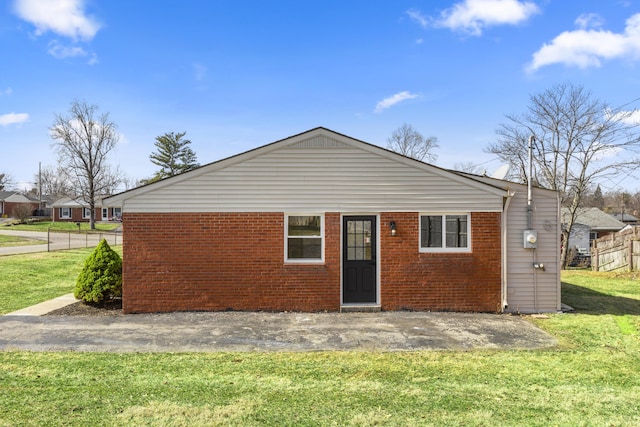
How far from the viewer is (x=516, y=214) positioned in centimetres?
930

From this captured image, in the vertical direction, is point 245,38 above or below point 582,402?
above

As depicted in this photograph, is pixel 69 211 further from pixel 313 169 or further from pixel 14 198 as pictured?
pixel 313 169

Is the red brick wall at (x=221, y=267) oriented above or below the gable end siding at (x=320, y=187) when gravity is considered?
below

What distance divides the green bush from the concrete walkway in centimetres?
96

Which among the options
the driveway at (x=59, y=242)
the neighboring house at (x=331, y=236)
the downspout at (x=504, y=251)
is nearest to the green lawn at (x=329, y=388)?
the downspout at (x=504, y=251)

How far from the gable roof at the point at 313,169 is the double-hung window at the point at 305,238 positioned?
0.71 meters

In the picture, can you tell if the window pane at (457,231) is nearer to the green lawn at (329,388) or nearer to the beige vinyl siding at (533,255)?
the beige vinyl siding at (533,255)

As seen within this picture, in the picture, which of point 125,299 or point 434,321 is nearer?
point 434,321

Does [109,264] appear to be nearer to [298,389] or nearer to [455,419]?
[298,389]

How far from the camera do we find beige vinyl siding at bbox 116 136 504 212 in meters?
9.11

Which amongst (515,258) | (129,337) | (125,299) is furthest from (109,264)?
(515,258)

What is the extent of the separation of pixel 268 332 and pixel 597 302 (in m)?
9.07

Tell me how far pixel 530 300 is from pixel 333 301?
180 inches

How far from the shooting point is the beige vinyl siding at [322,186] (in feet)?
29.9
